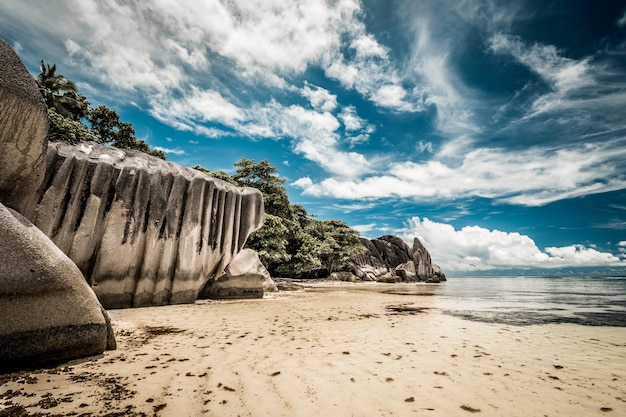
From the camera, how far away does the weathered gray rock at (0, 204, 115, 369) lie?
308 centimetres

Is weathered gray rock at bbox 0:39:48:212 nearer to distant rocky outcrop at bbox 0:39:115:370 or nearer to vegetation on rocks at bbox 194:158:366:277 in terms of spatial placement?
distant rocky outcrop at bbox 0:39:115:370

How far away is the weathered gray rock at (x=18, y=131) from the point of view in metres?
3.69

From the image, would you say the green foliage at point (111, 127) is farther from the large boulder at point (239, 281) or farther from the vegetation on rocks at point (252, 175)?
the large boulder at point (239, 281)

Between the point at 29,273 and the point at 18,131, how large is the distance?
2.04m

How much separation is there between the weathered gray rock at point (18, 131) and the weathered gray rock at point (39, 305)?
88 cm

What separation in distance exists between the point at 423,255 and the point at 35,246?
4790 centimetres

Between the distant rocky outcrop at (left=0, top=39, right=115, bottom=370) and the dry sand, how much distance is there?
0.30 m

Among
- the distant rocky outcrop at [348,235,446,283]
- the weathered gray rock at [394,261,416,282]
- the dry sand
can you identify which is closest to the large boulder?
the dry sand

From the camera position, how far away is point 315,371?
3402 millimetres

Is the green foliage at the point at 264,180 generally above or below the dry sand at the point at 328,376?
above

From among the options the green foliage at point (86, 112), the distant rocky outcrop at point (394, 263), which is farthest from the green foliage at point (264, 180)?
the distant rocky outcrop at point (394, 263)

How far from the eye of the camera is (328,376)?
3.27 meters

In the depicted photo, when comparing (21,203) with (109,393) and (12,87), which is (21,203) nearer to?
(12,87)

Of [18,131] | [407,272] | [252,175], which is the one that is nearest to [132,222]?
[18,131]
